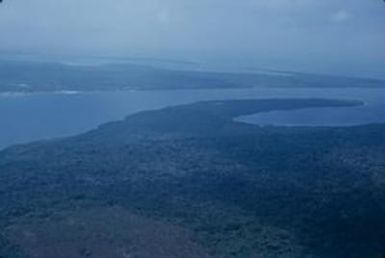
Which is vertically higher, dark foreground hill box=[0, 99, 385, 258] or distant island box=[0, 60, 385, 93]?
distant island box=[0, 60, 385, 93]

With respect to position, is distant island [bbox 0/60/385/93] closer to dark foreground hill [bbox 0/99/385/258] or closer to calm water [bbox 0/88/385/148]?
calm water [bbox 0/88/385/148]

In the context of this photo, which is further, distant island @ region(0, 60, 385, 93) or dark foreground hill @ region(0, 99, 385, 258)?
distant island @ region(0, 60, 385, 93)

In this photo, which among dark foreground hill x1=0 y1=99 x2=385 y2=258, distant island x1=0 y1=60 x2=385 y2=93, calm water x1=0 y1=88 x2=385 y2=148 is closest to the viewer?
dark foreground hill x1=0 y1=99 x2=385 y2=258

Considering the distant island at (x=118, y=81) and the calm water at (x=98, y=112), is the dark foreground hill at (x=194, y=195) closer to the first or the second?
the calm water at (x=98, y=112)

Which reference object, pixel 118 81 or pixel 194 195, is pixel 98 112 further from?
pixel 194 195

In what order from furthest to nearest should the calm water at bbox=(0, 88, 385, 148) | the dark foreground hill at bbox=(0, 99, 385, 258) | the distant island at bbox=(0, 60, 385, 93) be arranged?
the distant island at bbox=(0, 60, 385, 93)
the calm water at bbox=(0, 88, 385, 148)
the dark foreground hill at bbox=(0, 99, 385, 258)

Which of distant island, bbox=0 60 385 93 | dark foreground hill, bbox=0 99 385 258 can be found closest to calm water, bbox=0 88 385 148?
distant island, bbox=0 60 385 93

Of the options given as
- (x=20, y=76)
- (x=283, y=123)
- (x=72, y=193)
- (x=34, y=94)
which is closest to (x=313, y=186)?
(x=72, y=193)
